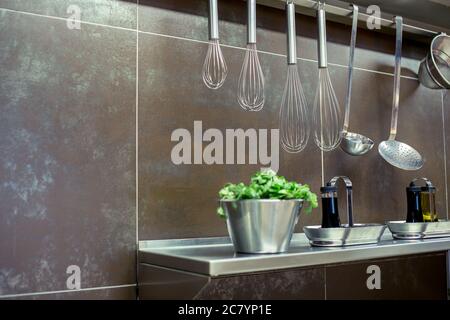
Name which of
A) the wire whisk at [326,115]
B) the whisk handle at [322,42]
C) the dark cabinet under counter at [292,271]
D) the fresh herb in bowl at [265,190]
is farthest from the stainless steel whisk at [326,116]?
the fresh herb in bowl at [265,190]

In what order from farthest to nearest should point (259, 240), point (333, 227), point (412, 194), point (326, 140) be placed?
1. point (326, 140)
2. point (412, 194)
3. point (333, 227)
4. point (259, 240)

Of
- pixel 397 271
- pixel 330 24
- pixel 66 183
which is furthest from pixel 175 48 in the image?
pixel 397 271

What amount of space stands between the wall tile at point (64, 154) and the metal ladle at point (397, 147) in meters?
0.62

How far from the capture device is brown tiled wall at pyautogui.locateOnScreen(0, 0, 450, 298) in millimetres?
873

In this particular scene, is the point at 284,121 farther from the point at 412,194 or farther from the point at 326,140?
the point at 412,194

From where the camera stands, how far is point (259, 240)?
0.84m

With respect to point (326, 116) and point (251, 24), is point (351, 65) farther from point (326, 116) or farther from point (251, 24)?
point (251, 24)

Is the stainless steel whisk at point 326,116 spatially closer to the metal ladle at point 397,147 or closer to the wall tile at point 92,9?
the metal ladle at point 397,147

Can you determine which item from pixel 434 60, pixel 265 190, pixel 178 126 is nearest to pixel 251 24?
pixel 178 126

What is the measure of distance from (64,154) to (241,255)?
0.34 metres

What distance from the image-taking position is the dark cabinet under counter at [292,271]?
0.79 metres

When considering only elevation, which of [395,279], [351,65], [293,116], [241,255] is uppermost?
[351,65]

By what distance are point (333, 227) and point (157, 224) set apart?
0.32 meters

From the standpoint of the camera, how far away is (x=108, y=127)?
37.9 inches
